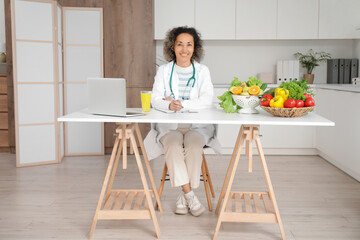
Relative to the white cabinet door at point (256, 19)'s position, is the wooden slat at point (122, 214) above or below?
below

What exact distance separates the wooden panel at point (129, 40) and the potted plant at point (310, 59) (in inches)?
78.2

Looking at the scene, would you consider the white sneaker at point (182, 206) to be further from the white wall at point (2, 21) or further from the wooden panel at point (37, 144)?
the white wall at point (2, 21)

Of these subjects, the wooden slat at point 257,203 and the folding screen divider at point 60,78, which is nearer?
the wooden slat at point 257,203

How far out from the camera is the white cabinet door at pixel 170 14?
514cm

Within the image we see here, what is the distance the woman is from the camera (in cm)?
281

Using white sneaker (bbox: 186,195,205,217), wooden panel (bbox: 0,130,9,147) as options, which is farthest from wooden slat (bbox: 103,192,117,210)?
wooden panel (bbox: 0,130,9,147)

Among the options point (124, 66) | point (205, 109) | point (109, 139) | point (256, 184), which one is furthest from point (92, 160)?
point (205, 109)

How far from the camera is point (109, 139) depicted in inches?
201

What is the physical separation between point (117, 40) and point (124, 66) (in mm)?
314

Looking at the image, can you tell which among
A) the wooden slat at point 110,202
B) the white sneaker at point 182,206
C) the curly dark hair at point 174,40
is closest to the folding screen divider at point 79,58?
the curly dark hair at point 174,40

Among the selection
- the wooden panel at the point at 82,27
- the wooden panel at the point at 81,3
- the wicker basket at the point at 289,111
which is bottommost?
the wicker basket at the point at 289,111

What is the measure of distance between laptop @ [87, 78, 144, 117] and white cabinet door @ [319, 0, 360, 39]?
3.55 meters

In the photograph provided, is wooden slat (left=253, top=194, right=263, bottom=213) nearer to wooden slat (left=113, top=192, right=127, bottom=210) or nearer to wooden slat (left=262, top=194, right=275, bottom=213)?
wooden slat (left=262, top=194, right=275, bottom=213)

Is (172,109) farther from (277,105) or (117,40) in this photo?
(117,40)
